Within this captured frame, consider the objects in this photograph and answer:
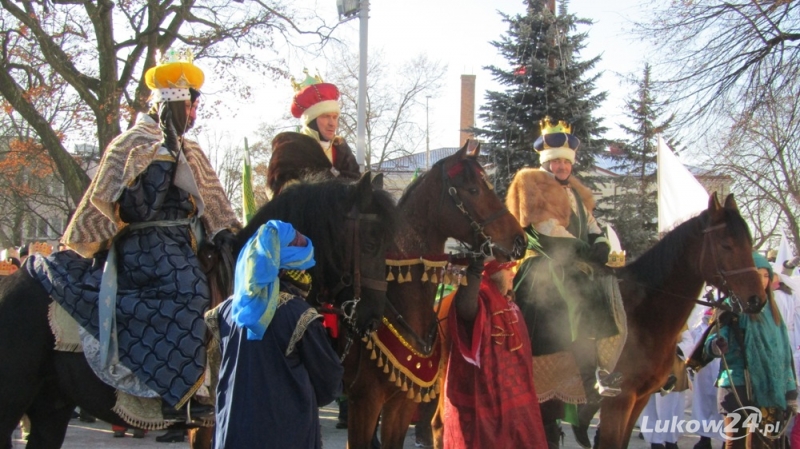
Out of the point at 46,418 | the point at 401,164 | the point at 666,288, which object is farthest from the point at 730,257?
the point at 401,164

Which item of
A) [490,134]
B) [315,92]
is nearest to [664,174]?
[315,92]

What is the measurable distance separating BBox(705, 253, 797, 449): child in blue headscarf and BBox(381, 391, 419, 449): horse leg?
3424mm

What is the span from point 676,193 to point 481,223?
8.90 feet

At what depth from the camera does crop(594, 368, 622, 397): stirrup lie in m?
6.23

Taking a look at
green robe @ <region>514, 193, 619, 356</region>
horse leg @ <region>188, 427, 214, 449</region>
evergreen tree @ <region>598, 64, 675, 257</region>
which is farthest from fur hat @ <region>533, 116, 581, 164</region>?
evergreen tree @ <region>598, 64, 675, 257</region>

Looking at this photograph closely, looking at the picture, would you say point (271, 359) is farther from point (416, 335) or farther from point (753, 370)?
point (753, 370)

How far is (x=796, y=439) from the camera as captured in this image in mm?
8688

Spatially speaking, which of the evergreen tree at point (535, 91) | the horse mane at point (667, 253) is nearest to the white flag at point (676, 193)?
the horse mane at point (667, 253)

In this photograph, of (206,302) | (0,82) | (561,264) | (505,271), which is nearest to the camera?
(206,302)

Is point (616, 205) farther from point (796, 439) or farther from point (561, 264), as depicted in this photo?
Answer: point (561, 264)

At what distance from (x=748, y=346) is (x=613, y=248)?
162 cm

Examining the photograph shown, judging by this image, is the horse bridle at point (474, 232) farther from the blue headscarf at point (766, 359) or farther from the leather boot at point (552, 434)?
the blue headscarf at point (766, 359)

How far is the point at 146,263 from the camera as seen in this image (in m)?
4.62

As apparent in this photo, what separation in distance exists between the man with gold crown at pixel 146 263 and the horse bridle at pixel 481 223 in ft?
5.51
